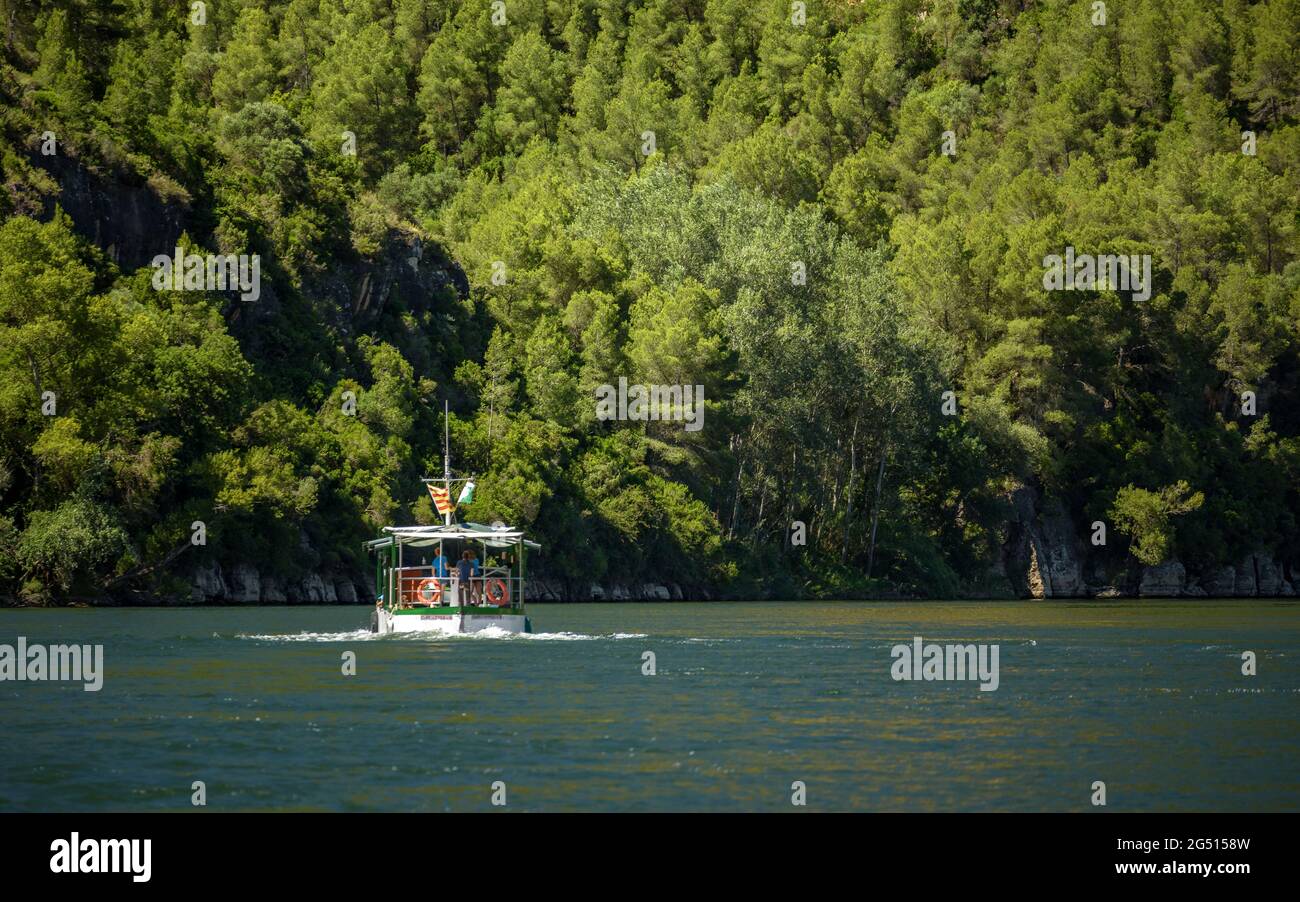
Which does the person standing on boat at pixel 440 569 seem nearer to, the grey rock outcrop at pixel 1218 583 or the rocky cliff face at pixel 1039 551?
the rocky cliff face at pixel 1039 551

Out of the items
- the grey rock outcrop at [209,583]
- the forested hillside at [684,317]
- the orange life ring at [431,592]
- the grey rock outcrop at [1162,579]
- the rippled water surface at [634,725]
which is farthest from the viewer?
the grey rock outcrop at [1162,579]

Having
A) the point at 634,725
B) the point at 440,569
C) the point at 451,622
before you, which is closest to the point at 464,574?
the point at 451,622

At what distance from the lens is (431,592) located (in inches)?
2329

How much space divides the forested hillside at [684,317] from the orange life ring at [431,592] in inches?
665

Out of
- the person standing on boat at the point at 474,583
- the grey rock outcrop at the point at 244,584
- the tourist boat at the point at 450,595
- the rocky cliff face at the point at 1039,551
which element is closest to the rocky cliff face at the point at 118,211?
the grey rock outcrop at the point at 244,584

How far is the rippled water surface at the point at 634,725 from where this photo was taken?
26.5 meters

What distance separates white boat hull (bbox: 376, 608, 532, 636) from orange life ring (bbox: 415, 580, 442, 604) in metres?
1.06

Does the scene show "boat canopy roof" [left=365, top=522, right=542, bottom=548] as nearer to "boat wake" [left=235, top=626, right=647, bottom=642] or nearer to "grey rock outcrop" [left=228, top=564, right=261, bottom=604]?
"boat wake" [left=235, top=626, right=647, bottom=642]

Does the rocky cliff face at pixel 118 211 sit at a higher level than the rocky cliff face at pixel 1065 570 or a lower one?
higher

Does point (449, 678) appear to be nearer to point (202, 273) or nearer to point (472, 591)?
point (472, 591)

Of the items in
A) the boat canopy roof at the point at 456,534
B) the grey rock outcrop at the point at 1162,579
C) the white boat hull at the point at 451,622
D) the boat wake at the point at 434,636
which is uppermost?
the boat canopy roof at the point at 456,534

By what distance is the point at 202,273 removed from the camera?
286ft

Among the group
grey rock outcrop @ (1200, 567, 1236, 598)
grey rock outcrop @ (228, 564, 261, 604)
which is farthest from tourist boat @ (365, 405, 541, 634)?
grey rock outcrop @ (1200, 567, 1236, 598)
